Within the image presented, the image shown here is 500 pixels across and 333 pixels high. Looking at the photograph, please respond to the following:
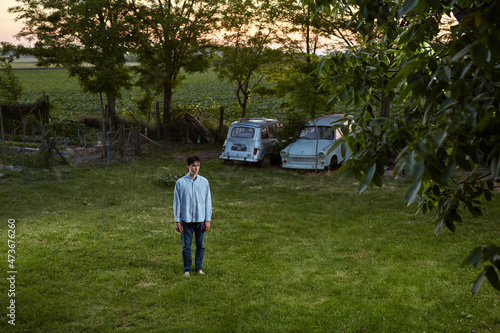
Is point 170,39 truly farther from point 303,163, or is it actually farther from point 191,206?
point 191,206

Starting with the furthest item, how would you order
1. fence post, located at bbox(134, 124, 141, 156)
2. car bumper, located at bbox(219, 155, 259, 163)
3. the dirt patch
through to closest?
the dirt patch → fence post, located at bbox(134, 124, 141, 156) → car bumper, located at bbox(219, 155, 259, 163)

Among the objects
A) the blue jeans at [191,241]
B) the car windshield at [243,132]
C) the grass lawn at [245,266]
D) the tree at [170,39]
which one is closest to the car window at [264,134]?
the car windshield at [243,132]

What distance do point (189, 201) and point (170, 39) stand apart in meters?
17.7

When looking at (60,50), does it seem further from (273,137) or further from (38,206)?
(38,206)

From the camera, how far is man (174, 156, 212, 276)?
22.0ft

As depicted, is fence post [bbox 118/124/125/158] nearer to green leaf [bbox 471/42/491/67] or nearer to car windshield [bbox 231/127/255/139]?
car windshield [bbox 231/127/255/139]

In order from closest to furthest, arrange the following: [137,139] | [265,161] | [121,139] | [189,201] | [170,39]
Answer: [189,201], [265,161], [121,139], [137,139], [170,39]

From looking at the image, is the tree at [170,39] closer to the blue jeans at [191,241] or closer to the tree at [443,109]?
the blue jeans at [191,241]

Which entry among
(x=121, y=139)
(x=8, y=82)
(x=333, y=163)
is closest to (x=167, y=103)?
(x=121, y=139)

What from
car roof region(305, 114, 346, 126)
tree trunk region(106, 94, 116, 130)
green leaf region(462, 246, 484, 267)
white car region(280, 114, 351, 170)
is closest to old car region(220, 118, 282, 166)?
white car region(280, 114, 351, 170)

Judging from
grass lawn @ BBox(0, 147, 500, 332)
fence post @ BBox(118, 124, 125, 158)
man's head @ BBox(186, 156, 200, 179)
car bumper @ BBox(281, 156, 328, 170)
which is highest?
man's head @ BBox(186, 156, 200, 179)

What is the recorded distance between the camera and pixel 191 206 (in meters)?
6.70

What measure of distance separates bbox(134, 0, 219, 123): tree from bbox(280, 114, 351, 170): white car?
28.6 ft

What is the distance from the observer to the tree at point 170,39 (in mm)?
22688
